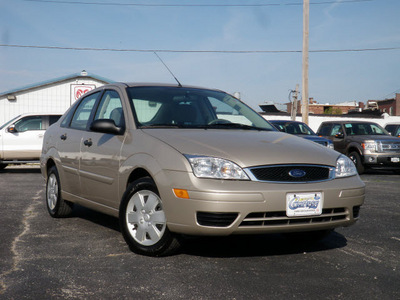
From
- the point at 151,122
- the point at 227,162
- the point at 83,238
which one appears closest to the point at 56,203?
the point at 83,238

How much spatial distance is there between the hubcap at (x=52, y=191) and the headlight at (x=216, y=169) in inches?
118

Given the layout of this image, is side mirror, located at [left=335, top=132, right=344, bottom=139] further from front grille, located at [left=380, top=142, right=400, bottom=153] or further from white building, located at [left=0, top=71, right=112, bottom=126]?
white building, located at [left=0, top=71, right=112, bottom=126]

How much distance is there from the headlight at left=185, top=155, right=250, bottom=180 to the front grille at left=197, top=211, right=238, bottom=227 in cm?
28

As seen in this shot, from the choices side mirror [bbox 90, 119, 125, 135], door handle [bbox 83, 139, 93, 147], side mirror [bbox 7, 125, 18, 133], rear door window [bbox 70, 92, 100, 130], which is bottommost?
door handle [bbox 83, 139, 93, 147]

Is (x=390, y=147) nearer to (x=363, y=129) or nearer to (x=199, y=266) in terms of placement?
(x=363, y=129)

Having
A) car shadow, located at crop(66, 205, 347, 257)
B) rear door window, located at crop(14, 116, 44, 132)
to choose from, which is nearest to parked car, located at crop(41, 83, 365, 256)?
car shadow, located at crop(66, 205, 347, 257)

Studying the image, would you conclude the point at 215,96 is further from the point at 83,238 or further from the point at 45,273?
the point at 45,273

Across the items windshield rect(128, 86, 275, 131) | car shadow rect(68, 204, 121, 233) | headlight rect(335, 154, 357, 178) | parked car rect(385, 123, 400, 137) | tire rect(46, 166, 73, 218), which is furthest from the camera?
parked car rect(385, 123, 400, 137)

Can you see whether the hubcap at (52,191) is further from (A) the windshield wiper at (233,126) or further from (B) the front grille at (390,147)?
(B) the front grille at (390,147)

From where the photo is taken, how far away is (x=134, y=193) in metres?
4.69

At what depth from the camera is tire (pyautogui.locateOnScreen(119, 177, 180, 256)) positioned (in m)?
4.45

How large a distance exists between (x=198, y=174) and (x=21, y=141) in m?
12.6

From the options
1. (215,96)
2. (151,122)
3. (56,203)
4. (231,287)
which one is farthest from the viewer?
(56,203)

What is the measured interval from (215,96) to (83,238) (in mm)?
2084
